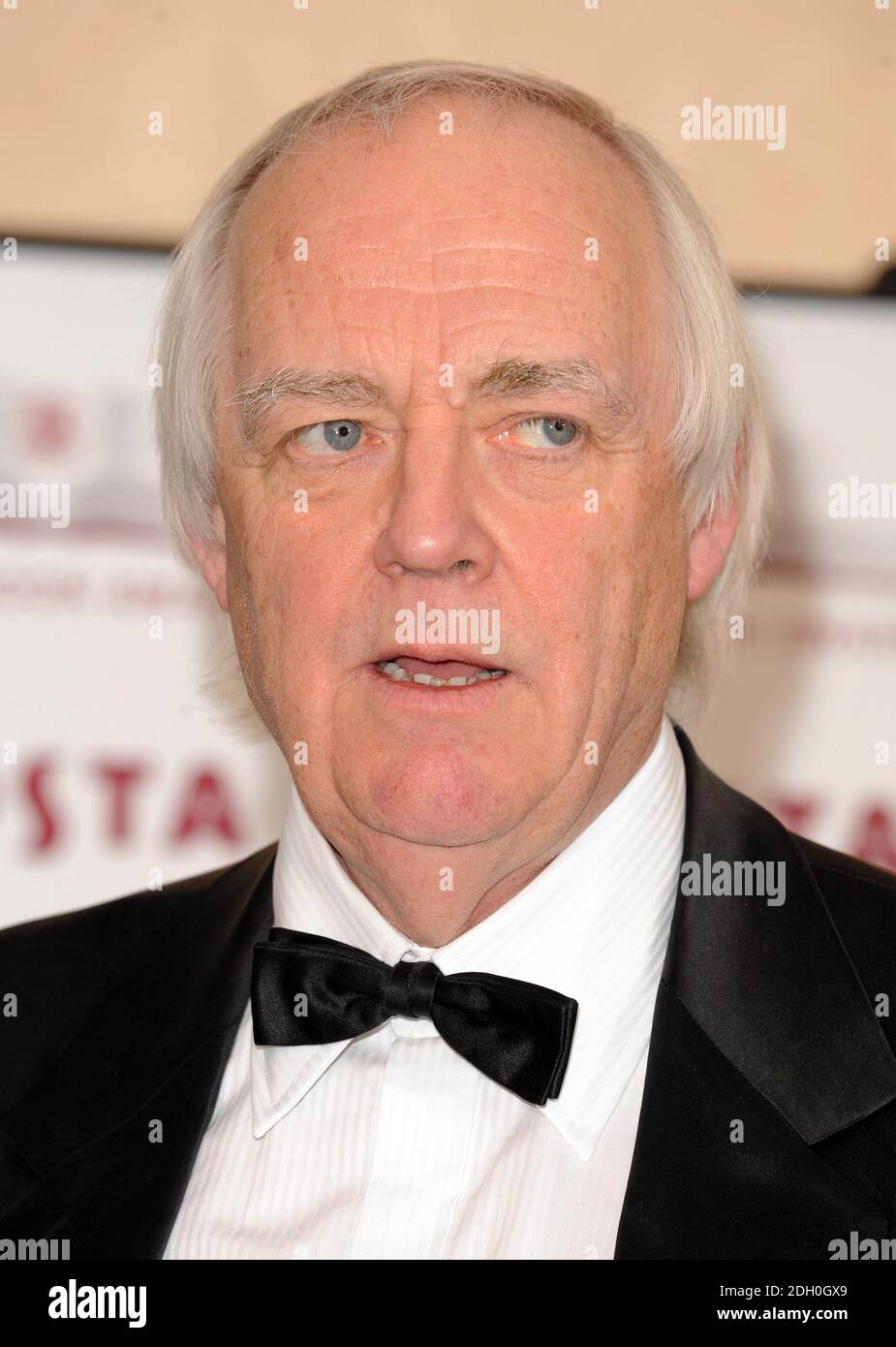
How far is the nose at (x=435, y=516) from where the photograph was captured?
1441mm

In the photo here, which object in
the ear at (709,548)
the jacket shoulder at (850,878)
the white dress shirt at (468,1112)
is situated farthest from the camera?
the ear at (709,548)

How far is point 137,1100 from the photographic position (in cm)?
164

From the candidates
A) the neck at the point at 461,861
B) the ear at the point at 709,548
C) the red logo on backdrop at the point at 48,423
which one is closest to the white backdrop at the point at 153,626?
the red logo on backdrop at the point at 48,423

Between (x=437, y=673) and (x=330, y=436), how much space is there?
0.27 meters

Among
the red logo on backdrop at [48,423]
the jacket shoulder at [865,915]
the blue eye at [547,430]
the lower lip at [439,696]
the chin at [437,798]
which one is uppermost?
the red logo on backdrop at [48,423]

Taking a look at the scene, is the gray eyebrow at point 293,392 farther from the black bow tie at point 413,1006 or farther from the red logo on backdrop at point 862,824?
the red logo on backdrop at point 862,824

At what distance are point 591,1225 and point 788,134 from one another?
171 cm

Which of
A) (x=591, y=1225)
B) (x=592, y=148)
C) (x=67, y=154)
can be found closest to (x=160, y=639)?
(x=67, y=154)

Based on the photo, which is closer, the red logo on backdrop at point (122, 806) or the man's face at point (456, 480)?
the man's face at point (456, 480)

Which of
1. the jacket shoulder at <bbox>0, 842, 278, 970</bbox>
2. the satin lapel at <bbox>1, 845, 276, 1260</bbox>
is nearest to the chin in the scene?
the satin lapel at <bbox>1, 845, 276, 1260</bbox>

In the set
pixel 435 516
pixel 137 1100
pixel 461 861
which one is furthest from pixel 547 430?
pixel 137 1100

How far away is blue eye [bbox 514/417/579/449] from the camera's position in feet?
5.10

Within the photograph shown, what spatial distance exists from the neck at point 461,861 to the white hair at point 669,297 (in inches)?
13.9
